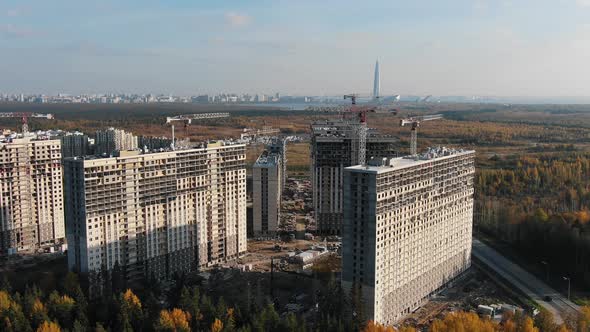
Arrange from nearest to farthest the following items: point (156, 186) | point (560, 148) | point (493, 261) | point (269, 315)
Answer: point (269, 315), point (156, 186), point (493, 261), point (560, 148)

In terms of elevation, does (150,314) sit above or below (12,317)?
below

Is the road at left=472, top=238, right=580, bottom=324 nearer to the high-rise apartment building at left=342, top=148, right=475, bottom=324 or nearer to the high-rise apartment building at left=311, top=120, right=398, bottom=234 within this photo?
the high-rise apartment building at left=342, top=148, right=475, bottom=324

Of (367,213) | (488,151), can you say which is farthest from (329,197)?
(488,151)

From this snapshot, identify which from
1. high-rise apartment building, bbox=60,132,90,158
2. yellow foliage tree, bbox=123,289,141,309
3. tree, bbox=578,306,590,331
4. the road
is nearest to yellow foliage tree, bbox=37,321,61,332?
yellow foliage tree, bbox=123,289,141,309

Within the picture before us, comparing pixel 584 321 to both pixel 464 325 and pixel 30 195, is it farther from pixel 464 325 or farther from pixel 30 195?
pixel 30 195

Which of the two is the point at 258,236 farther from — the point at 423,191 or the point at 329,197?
the point at 423,191

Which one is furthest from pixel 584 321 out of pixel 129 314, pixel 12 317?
pixel 12 317

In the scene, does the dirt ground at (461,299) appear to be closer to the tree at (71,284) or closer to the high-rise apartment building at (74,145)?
the tree at (71,284)
